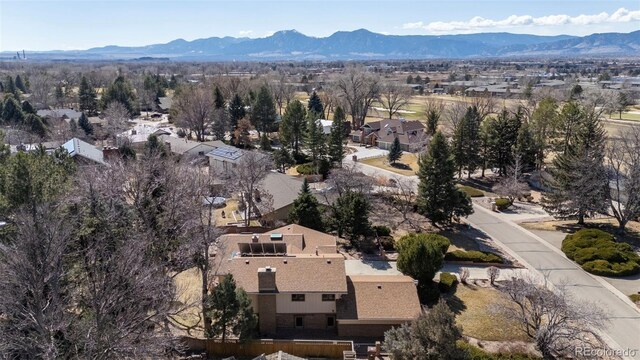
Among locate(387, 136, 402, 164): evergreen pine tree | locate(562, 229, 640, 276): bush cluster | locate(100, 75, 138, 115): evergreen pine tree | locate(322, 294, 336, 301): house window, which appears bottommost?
locate(562, 229, 640, 276): bush cluster

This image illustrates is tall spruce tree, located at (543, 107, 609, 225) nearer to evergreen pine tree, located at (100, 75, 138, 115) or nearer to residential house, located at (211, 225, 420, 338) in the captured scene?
residential house, located at (211, 225, 420, 338)

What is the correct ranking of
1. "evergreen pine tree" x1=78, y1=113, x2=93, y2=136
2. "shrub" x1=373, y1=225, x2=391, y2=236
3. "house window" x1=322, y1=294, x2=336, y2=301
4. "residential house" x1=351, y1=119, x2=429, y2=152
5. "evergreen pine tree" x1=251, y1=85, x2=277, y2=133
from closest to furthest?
1. "house window" x1=322, y1=294, x2=336, y2=301
2. "shrub" x1=373, y1=225, x2=391, y2=236
3. "residential house" x1=351, y1=119, x2=429, y2=152
4. "evergreen pine tree" x1=78, y1=113, x2=93, y2=136
5. "evergreen pine tree" x1=251, y1=85, x2=277, y2=133

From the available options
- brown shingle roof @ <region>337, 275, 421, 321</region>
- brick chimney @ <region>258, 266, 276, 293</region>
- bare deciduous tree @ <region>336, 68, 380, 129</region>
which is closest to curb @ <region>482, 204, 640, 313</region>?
brown shingle roof @ <region>337, 275, 421, 321</region>

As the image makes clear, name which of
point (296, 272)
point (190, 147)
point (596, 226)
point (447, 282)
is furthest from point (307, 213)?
point (190, 147)

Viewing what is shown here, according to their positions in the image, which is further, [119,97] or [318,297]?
[119,97]

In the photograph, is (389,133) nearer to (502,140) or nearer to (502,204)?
(502,140)

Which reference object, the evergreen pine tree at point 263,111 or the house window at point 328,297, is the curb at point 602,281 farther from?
the evergreen pine tree at point 263,111

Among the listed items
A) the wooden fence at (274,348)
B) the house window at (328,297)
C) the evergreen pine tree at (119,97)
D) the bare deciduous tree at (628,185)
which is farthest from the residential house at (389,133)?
the wooden fence at (274,348)
